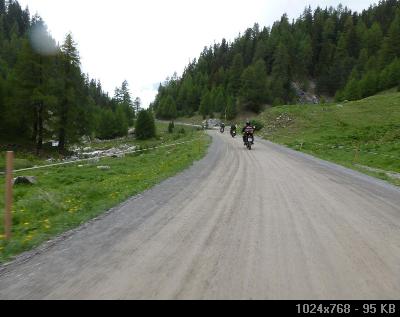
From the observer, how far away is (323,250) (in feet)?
→ 19.4

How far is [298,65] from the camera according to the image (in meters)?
136

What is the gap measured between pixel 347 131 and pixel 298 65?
103665mm

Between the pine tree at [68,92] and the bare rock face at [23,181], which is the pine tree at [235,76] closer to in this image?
the pine tree at [68,92]

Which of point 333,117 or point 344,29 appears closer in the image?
point 333,117

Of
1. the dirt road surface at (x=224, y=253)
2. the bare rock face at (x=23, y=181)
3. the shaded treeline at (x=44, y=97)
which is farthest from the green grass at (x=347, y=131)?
the shaded treeline at (x=44, y=97)

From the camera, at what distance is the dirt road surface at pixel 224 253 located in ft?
14.5

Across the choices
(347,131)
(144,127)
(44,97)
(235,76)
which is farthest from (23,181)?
(235,76)

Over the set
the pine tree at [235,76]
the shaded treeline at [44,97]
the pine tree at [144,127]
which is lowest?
the pine tree at [144,127]

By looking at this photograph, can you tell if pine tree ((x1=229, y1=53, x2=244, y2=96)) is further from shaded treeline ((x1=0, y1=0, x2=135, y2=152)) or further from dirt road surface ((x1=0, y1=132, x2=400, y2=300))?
dirt road surface ((x1=0, y1=132, x2=400, y2=300))

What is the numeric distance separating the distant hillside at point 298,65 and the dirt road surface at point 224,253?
84077 millimetres

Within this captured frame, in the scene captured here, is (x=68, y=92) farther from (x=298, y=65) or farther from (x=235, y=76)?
(x=298, y=65)

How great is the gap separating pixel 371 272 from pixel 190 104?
139802 millimetres

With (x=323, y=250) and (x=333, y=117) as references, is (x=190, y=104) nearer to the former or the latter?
(x=333, y=117)
